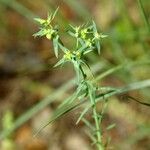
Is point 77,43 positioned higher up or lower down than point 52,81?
lower down

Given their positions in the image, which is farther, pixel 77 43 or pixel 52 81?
pixel 52 81

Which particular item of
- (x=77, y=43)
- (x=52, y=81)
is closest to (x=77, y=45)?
(x=77, y=43)

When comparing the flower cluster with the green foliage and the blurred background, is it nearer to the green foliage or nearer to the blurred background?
the green foliage

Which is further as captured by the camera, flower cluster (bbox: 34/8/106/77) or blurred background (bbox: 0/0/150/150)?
blurred background (bbox: 0/0/150/150)

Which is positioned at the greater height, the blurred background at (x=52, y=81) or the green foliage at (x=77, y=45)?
the blurred background at (x=52, y=81)

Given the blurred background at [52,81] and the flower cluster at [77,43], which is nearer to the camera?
the flower cluster at [77,43]

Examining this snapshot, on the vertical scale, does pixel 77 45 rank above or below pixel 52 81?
below

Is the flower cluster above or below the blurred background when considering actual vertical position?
below

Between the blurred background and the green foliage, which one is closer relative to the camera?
the green foliage

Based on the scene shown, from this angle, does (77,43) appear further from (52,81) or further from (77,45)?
(52,81)

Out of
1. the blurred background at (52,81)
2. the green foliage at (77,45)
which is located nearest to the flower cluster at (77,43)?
the green foliage at (77,45)

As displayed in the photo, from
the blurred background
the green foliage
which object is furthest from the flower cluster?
the blurred background

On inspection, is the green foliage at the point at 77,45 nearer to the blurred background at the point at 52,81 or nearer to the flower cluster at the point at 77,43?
the flower cluster at the point at 77,43
